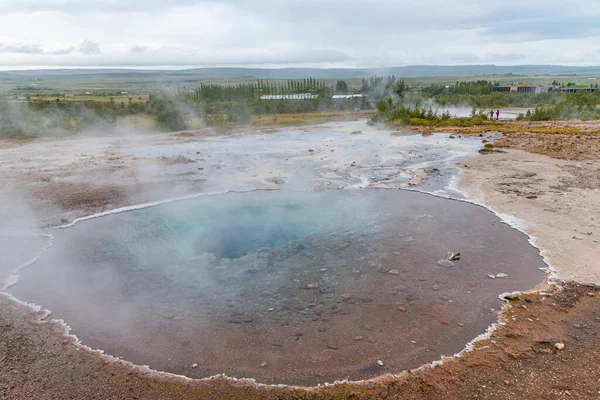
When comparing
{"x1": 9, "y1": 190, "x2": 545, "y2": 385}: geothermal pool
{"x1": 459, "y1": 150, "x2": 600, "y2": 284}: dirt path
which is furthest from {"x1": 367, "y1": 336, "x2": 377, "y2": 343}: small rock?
{"x1": 459, "y1": 150, "x2": 600, "y2": 284}: dirt path

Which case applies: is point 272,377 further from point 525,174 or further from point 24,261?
point 525,174

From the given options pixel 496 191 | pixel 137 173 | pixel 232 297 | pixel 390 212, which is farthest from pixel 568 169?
pixel 137 173

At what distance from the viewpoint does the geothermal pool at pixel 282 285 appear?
505cm

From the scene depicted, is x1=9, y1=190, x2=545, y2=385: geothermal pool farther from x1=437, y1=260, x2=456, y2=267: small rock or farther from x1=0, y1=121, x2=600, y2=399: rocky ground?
x1=0, y1=121, x2=600, y2=399: rocky ground

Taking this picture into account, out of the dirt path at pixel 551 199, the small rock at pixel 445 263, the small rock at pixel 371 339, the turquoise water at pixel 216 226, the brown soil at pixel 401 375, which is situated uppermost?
the dirt path at pixel 551 199

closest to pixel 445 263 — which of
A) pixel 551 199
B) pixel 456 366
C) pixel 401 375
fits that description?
pixel 456 366

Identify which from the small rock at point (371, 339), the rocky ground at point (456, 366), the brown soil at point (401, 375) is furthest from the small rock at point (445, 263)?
the small rock at point (371, 339)

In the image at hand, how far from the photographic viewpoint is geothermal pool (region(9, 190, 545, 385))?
16.6 ft

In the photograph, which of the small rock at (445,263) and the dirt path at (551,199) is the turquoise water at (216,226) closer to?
the small rock at (445,263)

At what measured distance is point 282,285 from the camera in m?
6.71

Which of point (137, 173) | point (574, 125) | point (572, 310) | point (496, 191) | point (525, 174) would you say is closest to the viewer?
point (572, 310)

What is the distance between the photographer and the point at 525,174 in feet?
44.8

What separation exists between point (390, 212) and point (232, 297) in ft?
17.2

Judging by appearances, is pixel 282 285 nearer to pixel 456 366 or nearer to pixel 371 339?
pixel 371 339
